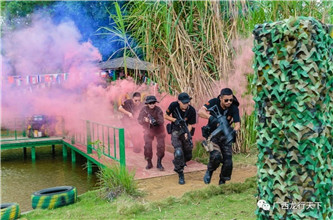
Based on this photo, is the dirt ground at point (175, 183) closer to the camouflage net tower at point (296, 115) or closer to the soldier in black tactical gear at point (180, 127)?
the soldier in black tactical gear at point (180, 127)

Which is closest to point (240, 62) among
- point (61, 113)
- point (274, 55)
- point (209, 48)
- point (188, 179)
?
point (209, 48)

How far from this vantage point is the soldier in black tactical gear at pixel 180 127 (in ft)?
18.3

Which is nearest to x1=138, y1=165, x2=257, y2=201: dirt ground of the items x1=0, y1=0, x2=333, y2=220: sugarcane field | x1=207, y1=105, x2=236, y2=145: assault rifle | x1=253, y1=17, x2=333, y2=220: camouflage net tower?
x1=0, y1=0, x2=333, y2=220: sugarcane field

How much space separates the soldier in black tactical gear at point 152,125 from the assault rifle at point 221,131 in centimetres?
121

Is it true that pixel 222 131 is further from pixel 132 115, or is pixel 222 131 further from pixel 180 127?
pixel 132 115

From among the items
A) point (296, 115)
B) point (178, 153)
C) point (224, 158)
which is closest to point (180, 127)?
point (178, 153)

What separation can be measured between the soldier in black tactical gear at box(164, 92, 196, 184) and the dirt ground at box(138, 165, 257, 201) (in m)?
0.19

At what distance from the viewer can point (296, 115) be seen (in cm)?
277

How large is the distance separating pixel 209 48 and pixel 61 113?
4842 mm

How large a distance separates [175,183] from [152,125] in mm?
1191

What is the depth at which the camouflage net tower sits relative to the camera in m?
2.73

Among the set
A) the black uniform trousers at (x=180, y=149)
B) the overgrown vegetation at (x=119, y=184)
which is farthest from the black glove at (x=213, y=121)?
the overgrown vegetation at (x=119, y=184)

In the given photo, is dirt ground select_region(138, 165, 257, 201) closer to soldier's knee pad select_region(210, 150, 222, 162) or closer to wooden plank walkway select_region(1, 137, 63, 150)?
soldier's knee pad select_region(210, 150, 222, 162)

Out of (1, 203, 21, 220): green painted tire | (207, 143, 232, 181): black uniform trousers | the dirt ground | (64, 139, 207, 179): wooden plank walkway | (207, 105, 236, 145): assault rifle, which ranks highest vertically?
(207, 105, 236, 145): assault rifle
